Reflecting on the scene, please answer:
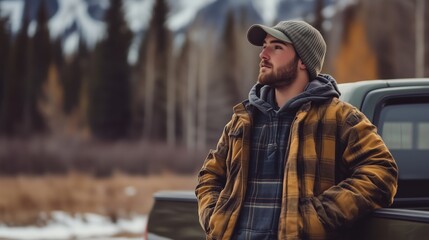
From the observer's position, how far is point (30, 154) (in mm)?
41969

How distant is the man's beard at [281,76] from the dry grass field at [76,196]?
1817 cm

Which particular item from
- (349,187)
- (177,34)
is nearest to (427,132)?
(349,187)

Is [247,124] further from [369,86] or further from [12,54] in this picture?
[12,54]

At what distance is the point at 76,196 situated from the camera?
27.6m

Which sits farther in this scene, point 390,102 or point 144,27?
point 144,27

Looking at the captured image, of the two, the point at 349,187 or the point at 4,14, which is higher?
the point at 4,14

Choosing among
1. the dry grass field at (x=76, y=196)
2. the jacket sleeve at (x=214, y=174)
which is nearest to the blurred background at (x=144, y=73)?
the dry grass field at (x=76, y=196)

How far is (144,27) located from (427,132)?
56.2 m

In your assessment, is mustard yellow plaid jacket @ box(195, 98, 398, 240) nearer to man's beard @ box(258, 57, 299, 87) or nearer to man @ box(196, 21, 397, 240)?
man @ box(196, 21, 397, 240)

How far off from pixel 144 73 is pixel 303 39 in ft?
181

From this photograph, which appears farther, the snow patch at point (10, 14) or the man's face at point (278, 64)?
the snow patch at point (10, 14)

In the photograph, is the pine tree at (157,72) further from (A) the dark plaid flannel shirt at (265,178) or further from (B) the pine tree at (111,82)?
(A) the dark plaid flannel shirt at (265,178)

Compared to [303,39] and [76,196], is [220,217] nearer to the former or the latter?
[303,39]

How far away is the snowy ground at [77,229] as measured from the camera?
1790 cm
